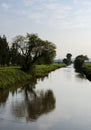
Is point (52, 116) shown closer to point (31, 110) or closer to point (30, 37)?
point (31, 110)

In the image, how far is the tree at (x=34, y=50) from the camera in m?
53.4

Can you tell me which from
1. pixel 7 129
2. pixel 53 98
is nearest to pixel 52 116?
pixel 7 129

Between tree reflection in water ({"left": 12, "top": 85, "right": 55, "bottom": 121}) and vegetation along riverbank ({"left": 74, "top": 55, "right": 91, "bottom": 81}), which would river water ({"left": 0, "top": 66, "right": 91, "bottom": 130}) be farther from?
vegetation along riverbank ({"left": 74, "top": 55, "right": 91, "bottom": 81})

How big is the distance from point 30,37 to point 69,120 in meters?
40.5

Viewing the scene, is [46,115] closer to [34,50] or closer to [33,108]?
[33,108]

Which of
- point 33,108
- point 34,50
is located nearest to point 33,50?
point 34,50

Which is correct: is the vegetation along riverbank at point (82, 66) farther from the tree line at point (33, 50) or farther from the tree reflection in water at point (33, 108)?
the tree reflection in water at point (33, 108)

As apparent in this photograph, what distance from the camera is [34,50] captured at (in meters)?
54.4

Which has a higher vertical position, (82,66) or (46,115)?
(82,66)

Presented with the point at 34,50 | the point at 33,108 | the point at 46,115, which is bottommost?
the point at 46,115

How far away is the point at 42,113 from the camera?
18.9m

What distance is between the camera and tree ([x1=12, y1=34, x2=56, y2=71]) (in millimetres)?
53406

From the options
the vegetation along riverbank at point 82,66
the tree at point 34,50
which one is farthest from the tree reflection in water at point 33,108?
the vegetation along riverbank at point 82,66

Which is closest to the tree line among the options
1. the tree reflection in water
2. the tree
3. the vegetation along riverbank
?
the tree
